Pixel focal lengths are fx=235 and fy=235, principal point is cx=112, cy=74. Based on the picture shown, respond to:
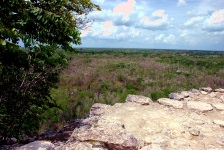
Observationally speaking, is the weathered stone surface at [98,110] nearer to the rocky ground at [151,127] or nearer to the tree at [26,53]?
the rocky ground at [151,127]

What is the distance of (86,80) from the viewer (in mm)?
14828

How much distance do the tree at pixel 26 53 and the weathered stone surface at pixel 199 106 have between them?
158 inches

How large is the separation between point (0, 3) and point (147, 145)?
340 centimetres

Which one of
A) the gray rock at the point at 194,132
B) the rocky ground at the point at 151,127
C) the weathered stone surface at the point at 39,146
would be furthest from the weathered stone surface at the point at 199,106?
the weathered stone surface at the point at 39,146

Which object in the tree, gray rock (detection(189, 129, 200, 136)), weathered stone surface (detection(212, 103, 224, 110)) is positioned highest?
the tree

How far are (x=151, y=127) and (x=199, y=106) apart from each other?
236cm

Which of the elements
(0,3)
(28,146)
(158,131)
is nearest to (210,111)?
(158,131)

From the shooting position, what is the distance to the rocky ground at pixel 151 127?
3.98 metres

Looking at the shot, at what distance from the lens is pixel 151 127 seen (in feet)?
16.7

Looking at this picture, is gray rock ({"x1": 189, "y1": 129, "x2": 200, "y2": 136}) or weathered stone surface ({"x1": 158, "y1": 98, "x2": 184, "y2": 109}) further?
weathered stone surface ({"x1": 158, "y1": 98, "x2": 184, "y2": 109})

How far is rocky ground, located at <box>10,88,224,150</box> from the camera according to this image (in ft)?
13.1

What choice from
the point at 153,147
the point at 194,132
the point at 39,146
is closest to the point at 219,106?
the point at 194,132

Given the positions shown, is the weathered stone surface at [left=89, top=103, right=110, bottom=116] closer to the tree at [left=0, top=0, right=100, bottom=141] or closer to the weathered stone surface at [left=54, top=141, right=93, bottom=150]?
the tree at [left=0, top=0, right=100, bottom=141]

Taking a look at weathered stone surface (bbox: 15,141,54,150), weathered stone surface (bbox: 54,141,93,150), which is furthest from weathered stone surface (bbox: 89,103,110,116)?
weathered stone surface (bbox: 15,141,54,150)
